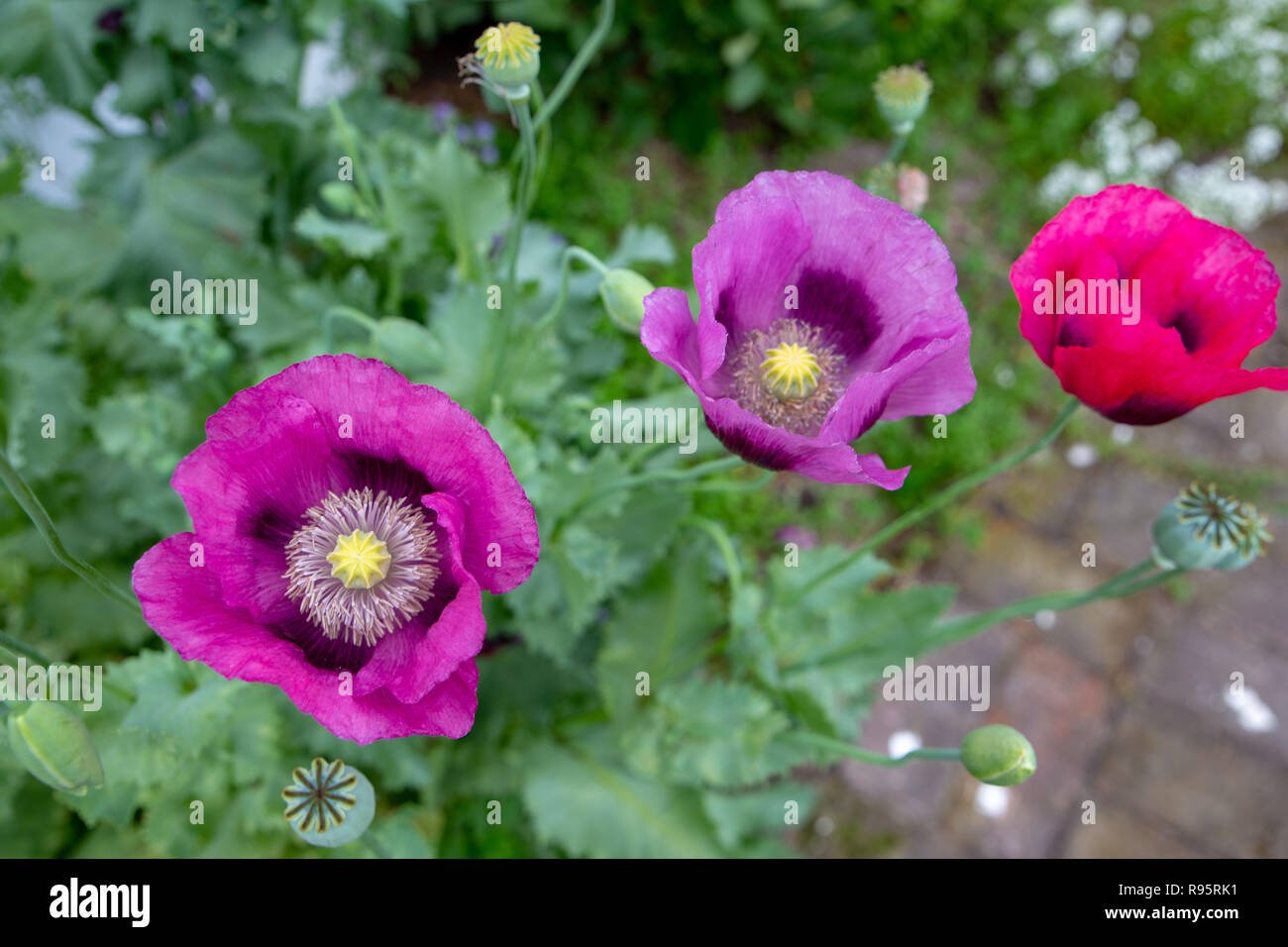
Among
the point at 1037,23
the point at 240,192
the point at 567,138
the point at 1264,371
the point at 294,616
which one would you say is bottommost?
the point at 294,616

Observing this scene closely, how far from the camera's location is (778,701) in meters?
1.64

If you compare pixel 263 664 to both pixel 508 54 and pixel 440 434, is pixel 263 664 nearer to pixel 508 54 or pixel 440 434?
pixel 440 434

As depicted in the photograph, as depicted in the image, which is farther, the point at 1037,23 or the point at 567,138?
the point at 1037,23

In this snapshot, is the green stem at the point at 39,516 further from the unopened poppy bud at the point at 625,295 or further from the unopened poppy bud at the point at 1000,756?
the unopened poppy bud at the point at 1000,756

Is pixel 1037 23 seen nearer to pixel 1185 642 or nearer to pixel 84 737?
pixel 1185 642

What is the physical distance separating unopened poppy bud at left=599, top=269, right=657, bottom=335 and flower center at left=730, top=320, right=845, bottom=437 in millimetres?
150

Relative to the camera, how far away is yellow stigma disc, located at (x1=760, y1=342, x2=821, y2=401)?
104 cm

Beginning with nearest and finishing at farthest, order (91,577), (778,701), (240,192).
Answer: (91,577)
(778,701)
(240,192)

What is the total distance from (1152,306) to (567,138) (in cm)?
229

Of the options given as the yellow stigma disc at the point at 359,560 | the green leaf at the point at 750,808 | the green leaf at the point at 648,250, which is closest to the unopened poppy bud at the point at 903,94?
the green leaf at the point at 648,250

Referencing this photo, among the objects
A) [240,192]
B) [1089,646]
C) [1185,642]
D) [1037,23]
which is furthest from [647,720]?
[1037,23]

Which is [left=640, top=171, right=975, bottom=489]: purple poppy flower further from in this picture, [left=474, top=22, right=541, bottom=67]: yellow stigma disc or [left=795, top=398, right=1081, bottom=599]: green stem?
[left=474, top=22, right=541, bottom=67]: yellow stigma disc

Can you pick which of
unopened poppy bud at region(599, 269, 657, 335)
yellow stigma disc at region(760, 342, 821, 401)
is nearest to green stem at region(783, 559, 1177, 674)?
yellow stigma disc at region(760, 342, 821, 401)

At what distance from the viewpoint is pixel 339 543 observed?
3.21ft
